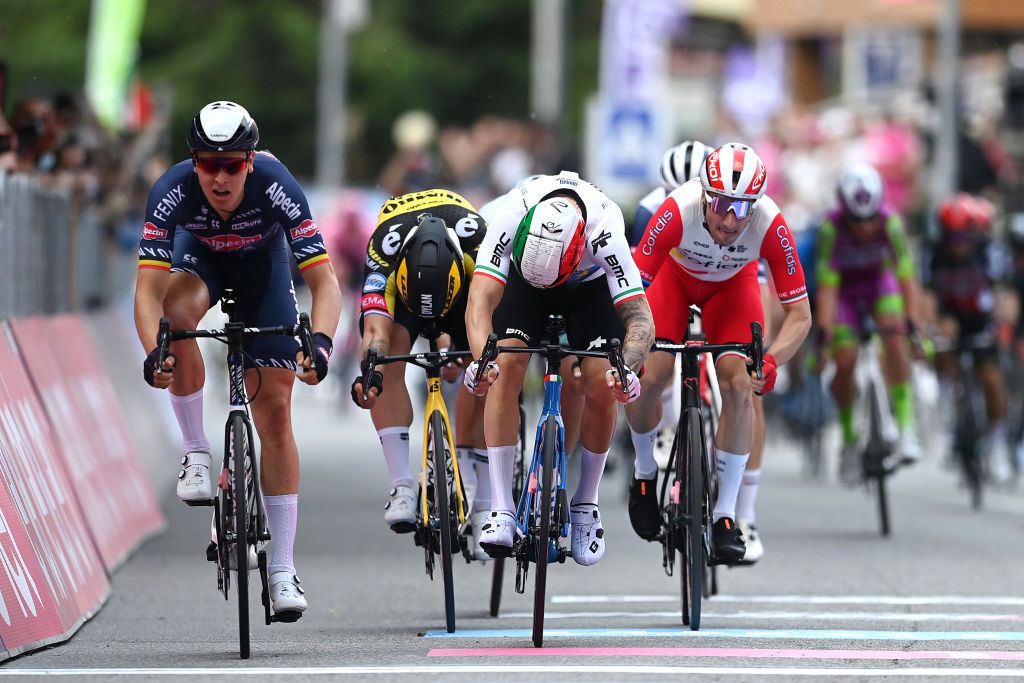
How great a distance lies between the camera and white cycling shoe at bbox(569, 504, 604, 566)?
10.2 meters

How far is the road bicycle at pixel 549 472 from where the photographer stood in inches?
376

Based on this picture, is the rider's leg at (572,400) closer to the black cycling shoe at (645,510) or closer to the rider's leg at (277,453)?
the black cycling shoe at (645,510)

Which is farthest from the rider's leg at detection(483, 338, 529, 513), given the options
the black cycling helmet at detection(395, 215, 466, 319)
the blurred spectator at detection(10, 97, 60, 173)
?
the blurred spectator at detection(10, 97, 60, 173)

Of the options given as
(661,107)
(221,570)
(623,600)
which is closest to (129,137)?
(661,107)

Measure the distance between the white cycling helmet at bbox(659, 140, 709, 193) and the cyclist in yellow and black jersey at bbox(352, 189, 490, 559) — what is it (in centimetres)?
181

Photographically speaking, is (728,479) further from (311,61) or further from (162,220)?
(311,61)

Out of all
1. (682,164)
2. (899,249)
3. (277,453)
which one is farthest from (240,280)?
(899,249)

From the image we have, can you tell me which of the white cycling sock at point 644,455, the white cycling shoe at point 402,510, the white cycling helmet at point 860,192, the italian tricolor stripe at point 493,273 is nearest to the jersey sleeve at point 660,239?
the white cycling sock at point 644,455

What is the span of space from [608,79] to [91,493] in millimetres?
20991

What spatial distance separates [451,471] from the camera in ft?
34.1

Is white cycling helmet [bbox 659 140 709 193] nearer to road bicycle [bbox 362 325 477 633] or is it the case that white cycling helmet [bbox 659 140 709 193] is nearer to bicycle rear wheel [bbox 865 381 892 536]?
road bicycle [bbox 362 325 477 633]

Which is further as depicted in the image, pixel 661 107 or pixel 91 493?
pixel 661 107

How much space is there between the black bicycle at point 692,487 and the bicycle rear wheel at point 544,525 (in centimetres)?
93

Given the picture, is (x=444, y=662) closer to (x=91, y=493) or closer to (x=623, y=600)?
(x=623, y=600)
